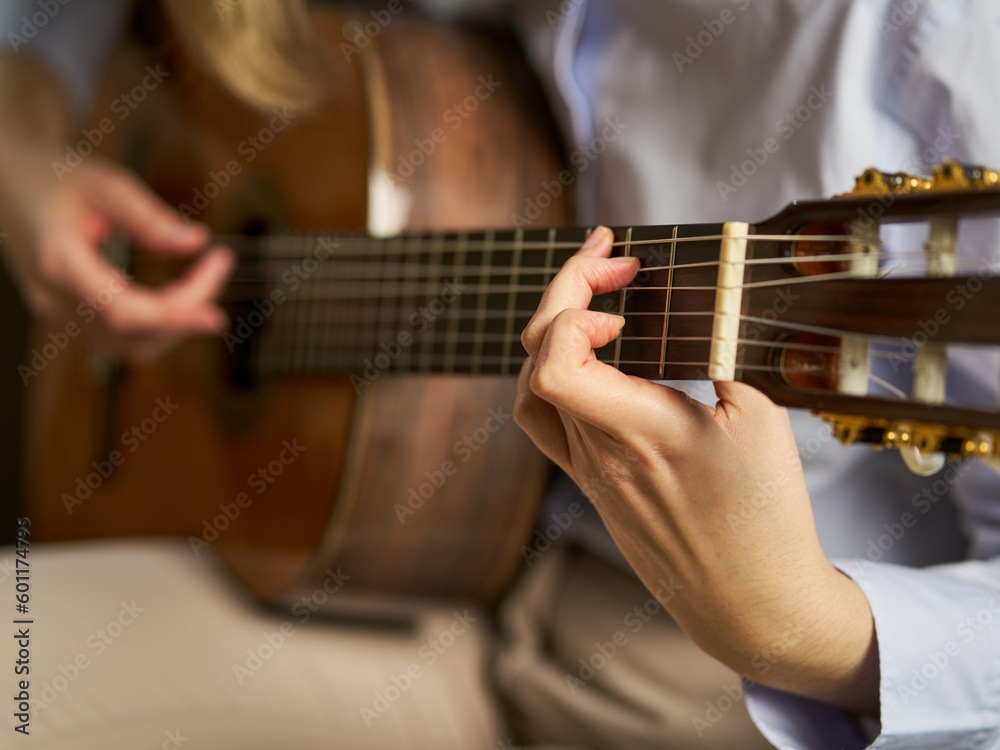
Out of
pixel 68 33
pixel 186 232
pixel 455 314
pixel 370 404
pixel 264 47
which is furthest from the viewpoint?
pixel 68 33

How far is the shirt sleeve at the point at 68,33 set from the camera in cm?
124

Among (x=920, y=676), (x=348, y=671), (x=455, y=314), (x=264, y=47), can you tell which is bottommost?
(x=348, y=671)

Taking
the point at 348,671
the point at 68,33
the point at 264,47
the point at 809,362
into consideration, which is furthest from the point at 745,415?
the point at 68,33

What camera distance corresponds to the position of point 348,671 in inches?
36.9

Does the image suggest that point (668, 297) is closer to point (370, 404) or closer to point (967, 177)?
point (967, 177)

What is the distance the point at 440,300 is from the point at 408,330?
0.07 meters

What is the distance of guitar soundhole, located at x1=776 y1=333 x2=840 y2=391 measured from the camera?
0.46 meters

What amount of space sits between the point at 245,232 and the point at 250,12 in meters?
0.29

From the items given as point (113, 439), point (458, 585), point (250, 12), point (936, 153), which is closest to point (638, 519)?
point (936, 153)

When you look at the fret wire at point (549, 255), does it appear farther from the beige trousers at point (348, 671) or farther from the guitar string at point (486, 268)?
the beige trousers at point (348, 671)

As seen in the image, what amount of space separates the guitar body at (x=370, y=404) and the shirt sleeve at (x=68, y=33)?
298 mm

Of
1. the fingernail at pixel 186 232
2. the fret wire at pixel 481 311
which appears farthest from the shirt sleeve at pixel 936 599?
the fingernail at pixel 186 232

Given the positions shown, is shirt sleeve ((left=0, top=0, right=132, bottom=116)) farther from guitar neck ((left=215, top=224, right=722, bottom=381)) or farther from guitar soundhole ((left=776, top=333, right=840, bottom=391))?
guitar soundhole ((left=776, top=333, right=840, bottom=391))

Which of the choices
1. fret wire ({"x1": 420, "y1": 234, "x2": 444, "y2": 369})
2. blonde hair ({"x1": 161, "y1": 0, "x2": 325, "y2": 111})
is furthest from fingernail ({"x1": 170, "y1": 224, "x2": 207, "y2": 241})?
fret wire ({"x1": 420, "y1": 234, "x2": 444, "y2": 369})
